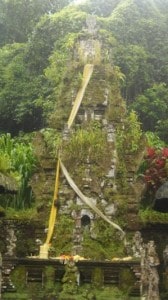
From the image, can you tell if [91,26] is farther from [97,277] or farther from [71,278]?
[71,278]

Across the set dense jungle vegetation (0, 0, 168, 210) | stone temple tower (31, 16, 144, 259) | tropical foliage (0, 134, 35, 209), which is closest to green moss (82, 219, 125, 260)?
stone temple tower (31, 16, 144, 259)

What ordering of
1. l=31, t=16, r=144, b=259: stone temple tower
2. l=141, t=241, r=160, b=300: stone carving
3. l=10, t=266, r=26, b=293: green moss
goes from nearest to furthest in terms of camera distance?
l=141, t=241, r=160, b=300: stone carving, l=10, t=266, r=26, b=293: green moss, l=31, t=16, r=144, b=259: stone temple tower

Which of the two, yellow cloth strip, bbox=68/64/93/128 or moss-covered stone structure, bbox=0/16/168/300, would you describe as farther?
yellow cloth strip, bbox=68/64/93/128

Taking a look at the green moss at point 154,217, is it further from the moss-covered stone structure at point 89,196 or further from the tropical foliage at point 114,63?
the tropical foliage at point 114,63

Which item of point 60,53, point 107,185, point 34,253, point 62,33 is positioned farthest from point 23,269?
point 62,33

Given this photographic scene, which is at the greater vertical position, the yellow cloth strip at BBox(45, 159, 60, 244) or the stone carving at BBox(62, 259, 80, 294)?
the yellow cloth strip at BBox(45, 159, 60, 244)

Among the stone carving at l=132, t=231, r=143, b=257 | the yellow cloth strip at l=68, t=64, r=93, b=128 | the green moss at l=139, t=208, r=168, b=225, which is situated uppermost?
the yellow cloth strip at l=68, t=64, r=93, b=128

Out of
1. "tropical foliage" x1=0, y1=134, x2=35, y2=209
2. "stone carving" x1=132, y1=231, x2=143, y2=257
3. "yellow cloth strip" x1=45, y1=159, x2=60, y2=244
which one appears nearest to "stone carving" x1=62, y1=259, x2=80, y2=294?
"yellow cloth strip" x1=45, y1=159, x2=60, y2=244

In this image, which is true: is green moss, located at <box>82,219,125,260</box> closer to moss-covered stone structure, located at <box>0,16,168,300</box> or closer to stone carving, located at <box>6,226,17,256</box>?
moss-covered stone structure, located at <box>0,16,168,300</box>

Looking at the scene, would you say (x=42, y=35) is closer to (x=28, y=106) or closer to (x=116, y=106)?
(x=28, y=106)

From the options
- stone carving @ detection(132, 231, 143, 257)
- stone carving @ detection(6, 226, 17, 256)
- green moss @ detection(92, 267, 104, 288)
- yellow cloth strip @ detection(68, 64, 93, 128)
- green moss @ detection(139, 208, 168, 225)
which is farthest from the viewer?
yellow cloth strip @ detection(68, 64, 93, 128)

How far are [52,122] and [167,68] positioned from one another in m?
13.8

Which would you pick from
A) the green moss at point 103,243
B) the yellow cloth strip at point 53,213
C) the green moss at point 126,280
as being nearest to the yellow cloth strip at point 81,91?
the yellow cloth strip at point 53,213

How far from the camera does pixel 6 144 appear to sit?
19141mm
